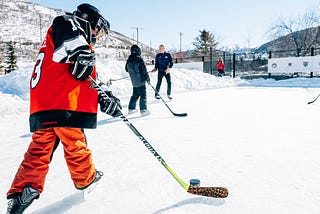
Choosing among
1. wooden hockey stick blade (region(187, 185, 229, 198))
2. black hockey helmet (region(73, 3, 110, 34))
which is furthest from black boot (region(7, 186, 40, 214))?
black hockey helmet (region(73, 3, 110, 34))

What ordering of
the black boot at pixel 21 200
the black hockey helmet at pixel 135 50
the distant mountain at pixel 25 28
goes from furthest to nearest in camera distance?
the distant mountain at pixel 25 28
the black hockey helmet at pixel 135 50
the black boot at pixel 21 200

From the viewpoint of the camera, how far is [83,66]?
1619mm

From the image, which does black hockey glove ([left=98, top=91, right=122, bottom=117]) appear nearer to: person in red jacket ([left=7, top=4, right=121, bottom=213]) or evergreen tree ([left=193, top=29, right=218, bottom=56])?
person in red jacket ([left=7, top=4, right=121, bottom=213])

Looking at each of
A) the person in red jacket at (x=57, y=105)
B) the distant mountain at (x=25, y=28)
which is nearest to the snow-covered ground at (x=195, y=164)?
the person in red jacket at (x=57, y=105)

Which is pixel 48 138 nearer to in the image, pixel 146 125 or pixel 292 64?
pixel 146 125

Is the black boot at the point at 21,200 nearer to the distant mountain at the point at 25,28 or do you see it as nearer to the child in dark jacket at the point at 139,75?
the child in dark jacket at the point at 139,75

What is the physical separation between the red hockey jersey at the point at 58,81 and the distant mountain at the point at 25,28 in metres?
57.2

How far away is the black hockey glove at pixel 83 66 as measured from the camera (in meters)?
1.60

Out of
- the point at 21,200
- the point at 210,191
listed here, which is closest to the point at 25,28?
the point at 21,200

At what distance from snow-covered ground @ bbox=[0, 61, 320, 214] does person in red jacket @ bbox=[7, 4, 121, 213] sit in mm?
277

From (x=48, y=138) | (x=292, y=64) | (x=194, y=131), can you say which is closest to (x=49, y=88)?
(x=48, y=138)

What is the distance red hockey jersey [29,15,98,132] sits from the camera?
5.23 feet

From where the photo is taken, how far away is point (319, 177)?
2152 mm

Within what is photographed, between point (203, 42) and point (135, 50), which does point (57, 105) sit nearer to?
point (135, 50)
